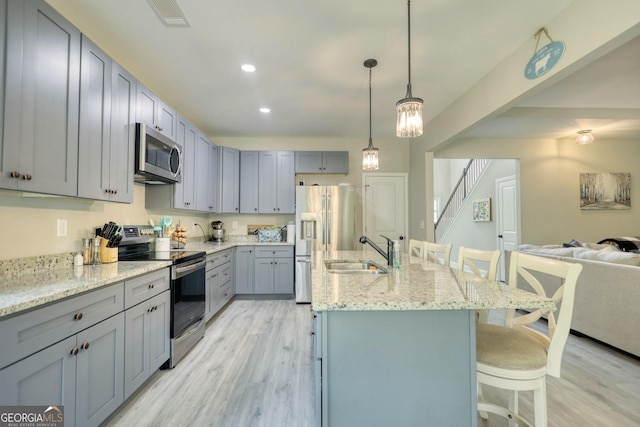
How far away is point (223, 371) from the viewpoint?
2.23 m

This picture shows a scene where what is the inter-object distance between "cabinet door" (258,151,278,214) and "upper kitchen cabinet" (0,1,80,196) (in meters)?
2.92

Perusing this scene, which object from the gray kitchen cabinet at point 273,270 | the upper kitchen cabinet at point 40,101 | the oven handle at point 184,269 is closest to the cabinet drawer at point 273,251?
the gray kitchen cabinet at point 273,270

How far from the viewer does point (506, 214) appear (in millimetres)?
5414

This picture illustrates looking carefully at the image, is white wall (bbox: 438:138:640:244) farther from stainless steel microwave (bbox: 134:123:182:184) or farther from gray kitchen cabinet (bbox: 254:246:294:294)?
stainless steel microwave (bbox: 134:123:182:184)

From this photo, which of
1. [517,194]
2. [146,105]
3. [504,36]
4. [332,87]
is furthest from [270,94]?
[517,194]

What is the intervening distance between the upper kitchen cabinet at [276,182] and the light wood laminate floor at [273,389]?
2211 mm

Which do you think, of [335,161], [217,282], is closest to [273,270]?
[217,282]

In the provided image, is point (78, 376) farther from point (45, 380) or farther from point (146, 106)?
point (146, 106)

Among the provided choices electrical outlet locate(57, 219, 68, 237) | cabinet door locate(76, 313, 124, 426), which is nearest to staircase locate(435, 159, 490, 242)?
cabinet door locate(76, 313, 124, 426)

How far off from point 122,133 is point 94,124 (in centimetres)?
30

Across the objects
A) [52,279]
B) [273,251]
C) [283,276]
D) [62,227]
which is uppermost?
[62,227]

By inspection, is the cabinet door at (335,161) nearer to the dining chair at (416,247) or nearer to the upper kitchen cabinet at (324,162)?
the upper kitchen cabinet at (324,162)

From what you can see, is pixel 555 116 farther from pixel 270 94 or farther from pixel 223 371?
pixel 223 371

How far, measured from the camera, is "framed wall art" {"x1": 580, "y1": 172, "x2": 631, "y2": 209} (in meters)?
4.94
